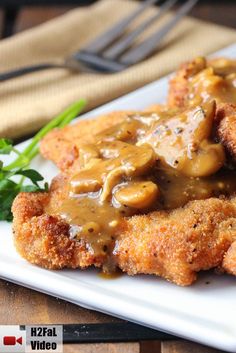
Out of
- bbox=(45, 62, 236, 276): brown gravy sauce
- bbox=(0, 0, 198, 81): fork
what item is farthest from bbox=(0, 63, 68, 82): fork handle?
bbox=(45, 62, 236, 276): brown gravy sauce

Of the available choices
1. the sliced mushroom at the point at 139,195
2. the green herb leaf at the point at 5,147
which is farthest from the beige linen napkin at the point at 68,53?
the sliced mushroom at the point at 139,195

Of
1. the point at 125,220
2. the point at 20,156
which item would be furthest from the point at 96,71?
the point at 125,220

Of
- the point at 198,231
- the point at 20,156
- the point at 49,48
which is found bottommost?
the point at 49,48

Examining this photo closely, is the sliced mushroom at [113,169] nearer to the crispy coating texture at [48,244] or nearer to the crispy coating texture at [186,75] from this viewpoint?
the crispy coating texture at [48,244]

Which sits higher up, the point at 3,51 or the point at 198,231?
the point at 198,231

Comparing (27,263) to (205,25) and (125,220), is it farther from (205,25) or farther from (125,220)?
(205,25)

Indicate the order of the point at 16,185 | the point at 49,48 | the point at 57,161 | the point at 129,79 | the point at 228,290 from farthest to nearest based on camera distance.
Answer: the point at 49,48 < the point at 129,79 < the point at 57,161 < the point at 16,185 < the point at 228,290

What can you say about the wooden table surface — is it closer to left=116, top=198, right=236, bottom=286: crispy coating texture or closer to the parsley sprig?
left=116, top=198, right=236, bottom=286: crispy coating texture
